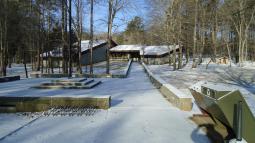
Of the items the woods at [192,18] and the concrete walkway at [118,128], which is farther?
the woods at [192,18]

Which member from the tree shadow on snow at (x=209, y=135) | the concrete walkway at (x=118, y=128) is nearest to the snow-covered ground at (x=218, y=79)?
the concrete walkway at (x=118, y=128)

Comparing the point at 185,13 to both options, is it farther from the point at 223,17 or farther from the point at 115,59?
the point at 115,59

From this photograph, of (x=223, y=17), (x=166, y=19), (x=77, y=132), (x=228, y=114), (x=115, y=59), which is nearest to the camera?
(x=228, y=114)

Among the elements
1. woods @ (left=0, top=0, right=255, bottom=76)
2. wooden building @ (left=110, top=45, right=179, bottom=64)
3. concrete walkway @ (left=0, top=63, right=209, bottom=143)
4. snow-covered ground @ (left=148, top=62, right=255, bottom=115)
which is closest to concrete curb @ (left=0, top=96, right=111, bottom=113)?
concrete walkway @ (left=0, top=63, right=209, bottom=143)

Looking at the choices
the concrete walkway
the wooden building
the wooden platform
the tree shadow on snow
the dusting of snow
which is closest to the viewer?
the tree shadow on snow

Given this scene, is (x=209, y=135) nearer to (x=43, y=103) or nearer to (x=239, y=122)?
(x=239, y=122)

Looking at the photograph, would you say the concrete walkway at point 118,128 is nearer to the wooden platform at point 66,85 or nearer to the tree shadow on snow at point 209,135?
the tree shadow on snow at point 209,135

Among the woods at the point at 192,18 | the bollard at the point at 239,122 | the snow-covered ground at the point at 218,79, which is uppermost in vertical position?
the woods at the point at 192,18

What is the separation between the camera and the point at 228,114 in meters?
5.60

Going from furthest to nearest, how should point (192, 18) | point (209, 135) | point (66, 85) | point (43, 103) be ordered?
point (192, 18), point (66, 85), point (43, 103), point (209, 135)

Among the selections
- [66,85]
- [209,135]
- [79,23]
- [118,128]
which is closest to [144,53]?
[79,23]

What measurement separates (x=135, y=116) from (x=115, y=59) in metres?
60.7

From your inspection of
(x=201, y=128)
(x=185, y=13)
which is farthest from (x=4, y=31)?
(x=201, y=128)

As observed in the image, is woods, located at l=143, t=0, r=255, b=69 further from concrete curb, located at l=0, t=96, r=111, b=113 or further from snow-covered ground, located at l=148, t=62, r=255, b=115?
concrete curb, located at l=0, t=96, r=111, b=113
